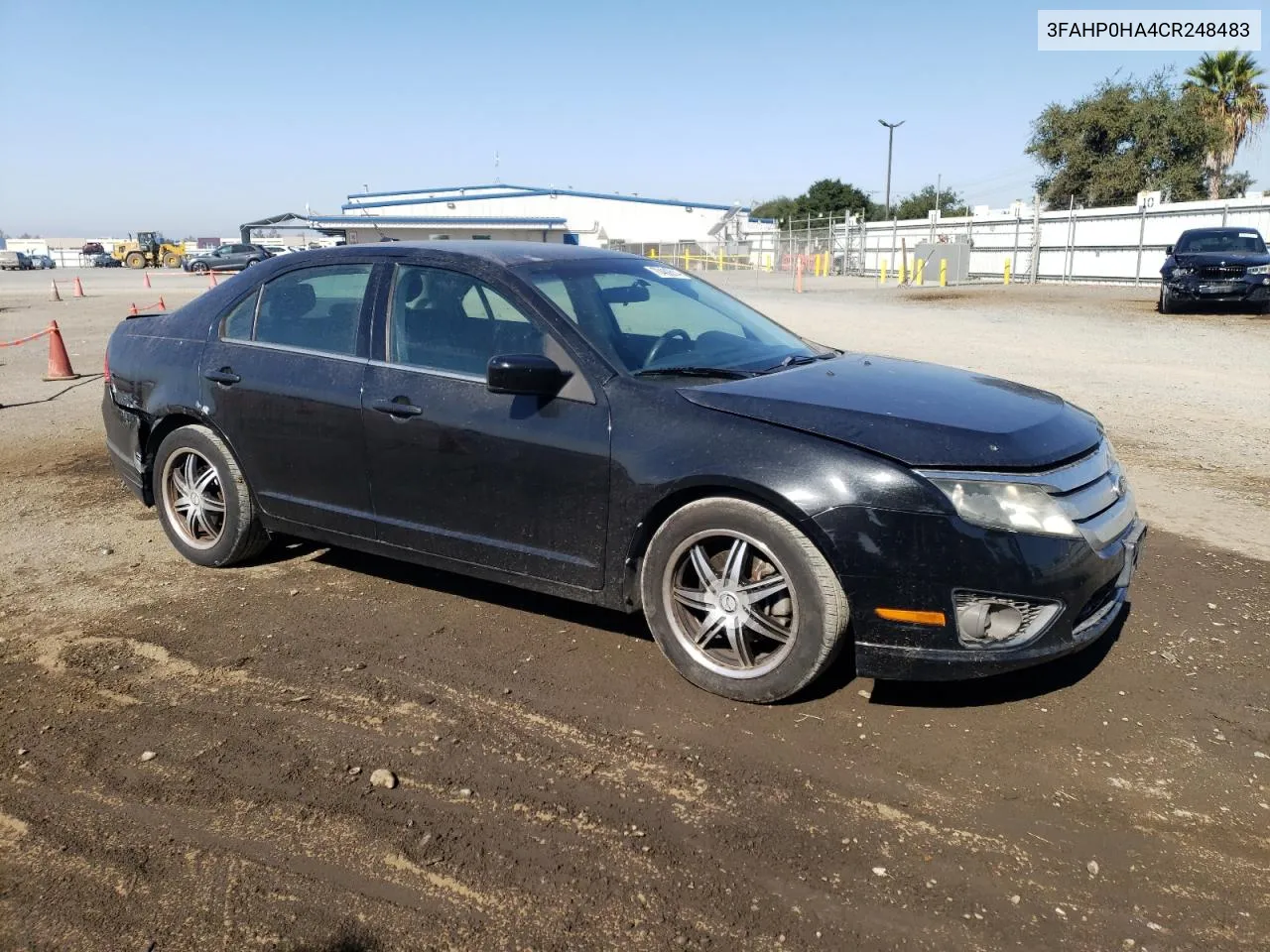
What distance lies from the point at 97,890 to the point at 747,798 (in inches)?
72.0

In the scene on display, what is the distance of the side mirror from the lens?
3.88m

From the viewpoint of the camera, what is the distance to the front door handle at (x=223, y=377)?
4.88m

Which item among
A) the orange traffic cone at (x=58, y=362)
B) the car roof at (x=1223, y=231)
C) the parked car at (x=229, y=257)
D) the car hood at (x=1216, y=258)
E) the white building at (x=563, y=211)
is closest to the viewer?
the orange traffic cone at (x=58, y=362)

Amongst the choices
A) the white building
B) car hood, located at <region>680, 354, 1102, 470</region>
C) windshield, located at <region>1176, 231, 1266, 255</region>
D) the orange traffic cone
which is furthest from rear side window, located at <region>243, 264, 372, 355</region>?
the white building

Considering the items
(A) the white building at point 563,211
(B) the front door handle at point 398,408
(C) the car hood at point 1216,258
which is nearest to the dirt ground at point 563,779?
(B) the front door handle at point 398,408

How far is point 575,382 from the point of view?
12.9ft

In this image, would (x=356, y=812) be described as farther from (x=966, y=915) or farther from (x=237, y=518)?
(x=237, y=518)

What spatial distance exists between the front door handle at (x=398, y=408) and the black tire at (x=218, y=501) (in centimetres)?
108

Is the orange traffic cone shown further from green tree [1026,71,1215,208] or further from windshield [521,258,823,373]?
green tree [1026,71,1215,208]

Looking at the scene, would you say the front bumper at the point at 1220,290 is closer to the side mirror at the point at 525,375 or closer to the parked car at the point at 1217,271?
the parked car at the point at 1217,271

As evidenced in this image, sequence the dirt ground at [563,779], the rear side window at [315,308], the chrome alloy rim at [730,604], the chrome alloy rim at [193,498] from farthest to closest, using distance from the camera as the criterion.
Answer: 1. the chrome alloy rim at [193,498]
2. the rear side window at [315,308]
3. the chrome alloy rim at [730,604]
4. the dirt ground at [563,779]

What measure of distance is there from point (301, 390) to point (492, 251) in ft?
3.55

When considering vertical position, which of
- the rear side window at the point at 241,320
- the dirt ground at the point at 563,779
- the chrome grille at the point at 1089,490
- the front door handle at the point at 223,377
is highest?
the rear side window at the point at 241,320

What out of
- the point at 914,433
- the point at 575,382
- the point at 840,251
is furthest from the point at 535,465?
the point at 840,251
